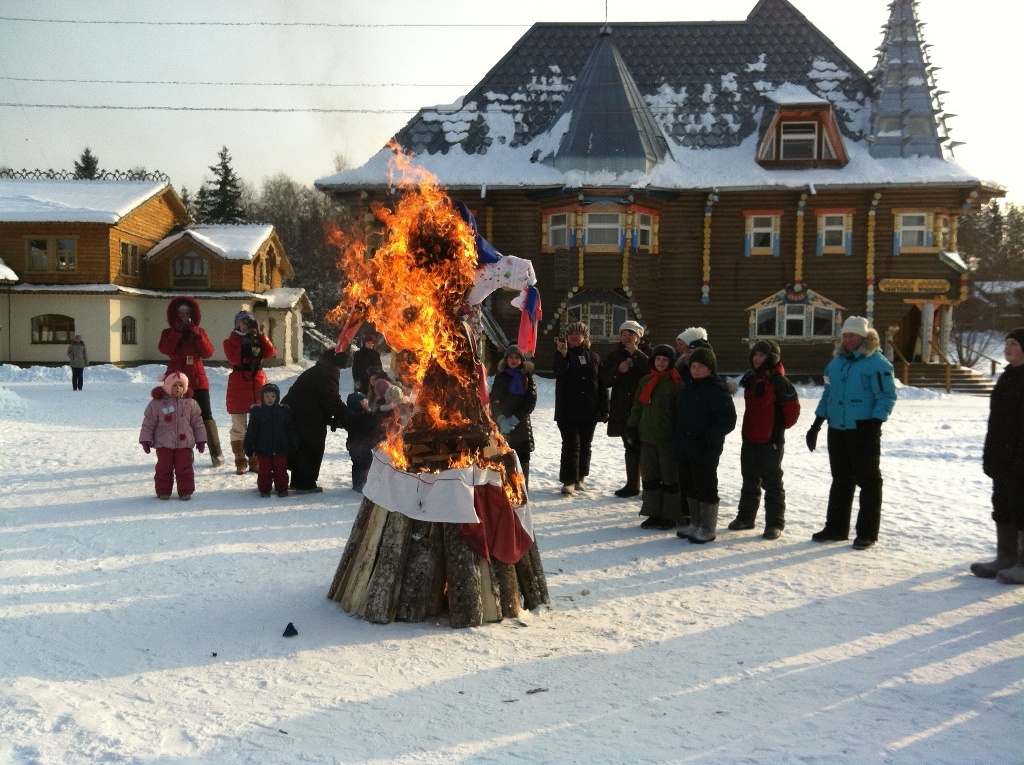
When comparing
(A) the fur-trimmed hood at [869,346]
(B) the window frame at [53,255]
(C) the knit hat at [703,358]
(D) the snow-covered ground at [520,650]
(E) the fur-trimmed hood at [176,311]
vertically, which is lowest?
(D) the snow-covered ground at [520,650]

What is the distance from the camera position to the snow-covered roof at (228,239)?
104ft

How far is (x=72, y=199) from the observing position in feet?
101

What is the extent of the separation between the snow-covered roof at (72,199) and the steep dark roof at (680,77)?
41.4 feet

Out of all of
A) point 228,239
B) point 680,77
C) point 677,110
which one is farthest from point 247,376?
point 228,239

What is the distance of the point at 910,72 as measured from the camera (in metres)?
24.7

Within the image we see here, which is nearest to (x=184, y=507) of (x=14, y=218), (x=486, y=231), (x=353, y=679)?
(x=353, y=679)

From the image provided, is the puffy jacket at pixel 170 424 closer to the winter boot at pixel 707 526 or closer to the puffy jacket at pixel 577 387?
the puffy jacket at pixel 577 387

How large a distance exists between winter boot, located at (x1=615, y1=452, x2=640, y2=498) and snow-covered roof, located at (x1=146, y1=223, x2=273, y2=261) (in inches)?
1032

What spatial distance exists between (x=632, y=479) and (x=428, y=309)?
14.6 ft

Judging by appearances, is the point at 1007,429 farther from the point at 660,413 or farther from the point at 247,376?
the point at 247,376

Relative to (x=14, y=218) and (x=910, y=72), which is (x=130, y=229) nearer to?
(x=14, y=218)

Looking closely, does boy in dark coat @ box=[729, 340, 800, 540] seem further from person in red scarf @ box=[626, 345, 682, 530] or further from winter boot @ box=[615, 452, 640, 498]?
winter boot @ box=[615, 452, 640, 498]

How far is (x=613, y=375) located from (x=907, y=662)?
16.0 feet

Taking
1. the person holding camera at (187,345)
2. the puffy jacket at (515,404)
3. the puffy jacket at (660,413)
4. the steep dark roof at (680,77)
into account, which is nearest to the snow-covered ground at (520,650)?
the puffy jacket at (515,404)
